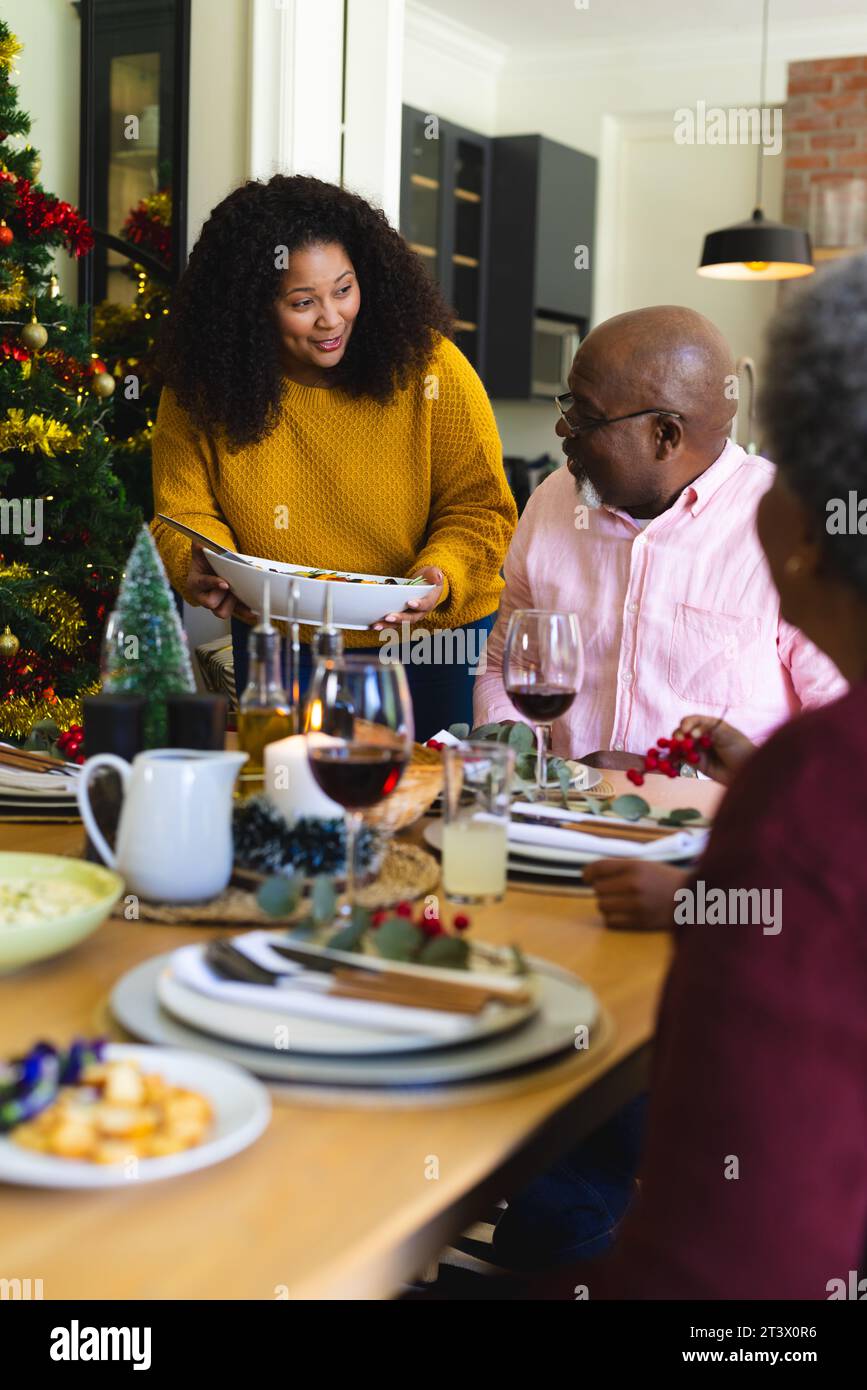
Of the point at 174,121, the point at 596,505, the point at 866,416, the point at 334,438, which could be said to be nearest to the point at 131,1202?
the point at 866,416

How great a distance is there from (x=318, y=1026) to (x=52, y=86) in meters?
3.94

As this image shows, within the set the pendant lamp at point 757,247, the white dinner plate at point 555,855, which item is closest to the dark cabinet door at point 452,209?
the pendant lamp at point 757,247

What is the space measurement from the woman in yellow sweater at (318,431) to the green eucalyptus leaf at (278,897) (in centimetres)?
130

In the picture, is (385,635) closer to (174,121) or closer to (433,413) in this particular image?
(433,413)

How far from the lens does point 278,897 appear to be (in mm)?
1010

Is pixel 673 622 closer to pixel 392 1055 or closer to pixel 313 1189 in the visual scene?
pixel 392 1055

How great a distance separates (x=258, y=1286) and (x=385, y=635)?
1.72m

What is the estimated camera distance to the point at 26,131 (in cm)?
332

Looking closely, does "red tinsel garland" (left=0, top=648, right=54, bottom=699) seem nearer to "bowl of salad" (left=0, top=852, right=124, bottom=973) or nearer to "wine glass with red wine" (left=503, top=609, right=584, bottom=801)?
"wine glass with red wine" (left=503, top=609, right=584, bottom=801)

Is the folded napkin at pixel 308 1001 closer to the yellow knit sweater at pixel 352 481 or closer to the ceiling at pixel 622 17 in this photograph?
the yellow knit sweater at pixel 352 481

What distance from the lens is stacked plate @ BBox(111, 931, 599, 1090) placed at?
796 mm

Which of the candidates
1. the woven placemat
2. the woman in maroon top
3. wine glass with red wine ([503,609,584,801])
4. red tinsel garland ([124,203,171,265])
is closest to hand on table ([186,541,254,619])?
wine glass with red wine ([503,609,584,801])
